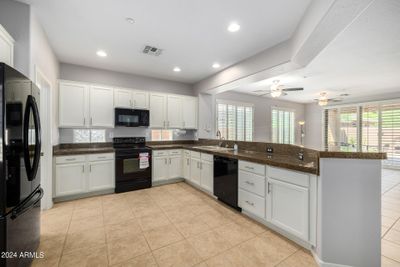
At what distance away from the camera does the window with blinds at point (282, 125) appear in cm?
736

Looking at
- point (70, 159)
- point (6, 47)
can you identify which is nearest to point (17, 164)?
point (6, 47)

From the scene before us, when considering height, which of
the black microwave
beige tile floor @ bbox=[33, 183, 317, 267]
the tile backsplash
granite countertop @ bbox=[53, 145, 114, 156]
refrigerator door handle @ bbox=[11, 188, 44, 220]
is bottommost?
beige tile floor @ bbox=[33, 183, 317, 267]

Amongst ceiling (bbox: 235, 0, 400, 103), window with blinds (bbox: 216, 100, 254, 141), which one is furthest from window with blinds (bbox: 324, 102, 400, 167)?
window with blinds (bbox: 216, 100, 254, 141)

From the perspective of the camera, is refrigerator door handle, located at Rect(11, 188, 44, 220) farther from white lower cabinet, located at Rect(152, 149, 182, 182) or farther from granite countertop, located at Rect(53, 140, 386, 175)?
white lower cabinet, located at Rect(152, 149, 182, 182)

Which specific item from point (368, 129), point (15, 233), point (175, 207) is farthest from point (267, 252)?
point (368, 129)

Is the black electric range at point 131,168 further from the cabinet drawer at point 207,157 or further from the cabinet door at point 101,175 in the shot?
the cabinet drawer at point 207,157

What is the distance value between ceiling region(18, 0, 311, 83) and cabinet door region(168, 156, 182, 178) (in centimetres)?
230

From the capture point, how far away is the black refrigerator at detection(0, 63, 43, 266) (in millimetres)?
1248

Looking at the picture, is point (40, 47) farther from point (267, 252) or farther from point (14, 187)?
point (267, 252)

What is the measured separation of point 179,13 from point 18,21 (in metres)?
1.86

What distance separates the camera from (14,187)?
1352mm

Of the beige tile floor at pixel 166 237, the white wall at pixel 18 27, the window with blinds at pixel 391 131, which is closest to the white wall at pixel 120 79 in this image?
the white wall at pixel 18 27

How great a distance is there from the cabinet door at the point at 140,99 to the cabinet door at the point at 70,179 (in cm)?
172

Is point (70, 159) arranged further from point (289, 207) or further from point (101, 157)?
point (289, 207)
